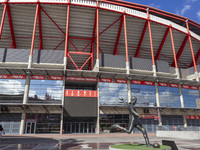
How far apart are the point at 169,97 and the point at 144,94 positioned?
20.2 ft

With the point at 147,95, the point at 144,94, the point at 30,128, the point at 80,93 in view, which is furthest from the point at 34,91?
the point at 147,95

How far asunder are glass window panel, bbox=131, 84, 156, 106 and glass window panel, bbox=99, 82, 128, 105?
208cm

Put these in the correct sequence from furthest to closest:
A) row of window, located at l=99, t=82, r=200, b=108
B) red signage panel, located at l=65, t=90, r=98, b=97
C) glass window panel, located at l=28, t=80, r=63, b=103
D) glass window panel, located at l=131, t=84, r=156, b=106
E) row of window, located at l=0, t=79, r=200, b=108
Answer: glass window panel, located at l=131, t=84, r=156, b=106 < row of window, located at l=99, t=82, r=200, b=108 < red signage panel, located at l=65, t=90, r=98, b=97 < glass window panel, located at l=28, t=80, r=63, b=103 < row of window, located at l=0, t=79, r=200, b=108

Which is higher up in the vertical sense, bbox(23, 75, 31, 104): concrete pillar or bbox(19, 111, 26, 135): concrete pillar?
bbox(23, 75, 31, 104): concrete pillar

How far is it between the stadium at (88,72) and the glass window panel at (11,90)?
0.50 feet

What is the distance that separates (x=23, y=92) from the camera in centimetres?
2625

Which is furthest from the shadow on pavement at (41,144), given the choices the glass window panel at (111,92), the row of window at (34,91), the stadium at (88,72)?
the glass window panel at (111,92)

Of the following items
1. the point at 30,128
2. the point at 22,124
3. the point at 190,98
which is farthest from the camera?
the point at 190,98

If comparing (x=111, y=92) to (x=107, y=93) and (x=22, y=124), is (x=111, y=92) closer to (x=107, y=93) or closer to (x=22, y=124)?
(x=107, y=93)

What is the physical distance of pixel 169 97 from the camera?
32438 mm

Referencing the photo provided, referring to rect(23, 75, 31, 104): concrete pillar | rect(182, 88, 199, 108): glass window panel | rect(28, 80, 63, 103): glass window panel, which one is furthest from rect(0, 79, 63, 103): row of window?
rect(182, 88, 199, 108): glass window panel

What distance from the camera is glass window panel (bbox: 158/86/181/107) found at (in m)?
31.8

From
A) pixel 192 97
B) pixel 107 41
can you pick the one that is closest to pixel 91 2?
pixel 107 41

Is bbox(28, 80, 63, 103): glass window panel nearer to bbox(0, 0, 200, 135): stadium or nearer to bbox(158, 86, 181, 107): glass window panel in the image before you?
bbox(0, 0, 200, 135): stadium
